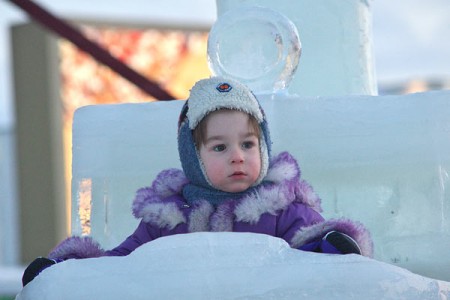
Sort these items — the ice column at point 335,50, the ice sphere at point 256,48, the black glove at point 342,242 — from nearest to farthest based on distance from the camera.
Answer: the black glove at point 342,242 < the ice sphere at point 256,48 < the ice column at point 335,50

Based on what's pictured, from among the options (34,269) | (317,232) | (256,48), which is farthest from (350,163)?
(34,269)

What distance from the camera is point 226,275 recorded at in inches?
45.5

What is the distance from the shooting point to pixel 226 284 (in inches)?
45.3

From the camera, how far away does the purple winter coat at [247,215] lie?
1434mm

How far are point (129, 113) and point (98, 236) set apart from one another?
24cm

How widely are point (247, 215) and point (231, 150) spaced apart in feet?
0.33

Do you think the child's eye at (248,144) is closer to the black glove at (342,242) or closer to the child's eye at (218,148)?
the child's eye at (218,148)

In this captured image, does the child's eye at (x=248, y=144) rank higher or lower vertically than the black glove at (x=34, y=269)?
higher

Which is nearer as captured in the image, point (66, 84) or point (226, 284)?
point (226, 284)

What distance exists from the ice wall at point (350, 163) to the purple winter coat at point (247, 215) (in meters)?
0.19

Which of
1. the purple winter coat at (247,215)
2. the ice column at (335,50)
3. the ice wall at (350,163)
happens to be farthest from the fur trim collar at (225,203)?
the ice column at (335,50)

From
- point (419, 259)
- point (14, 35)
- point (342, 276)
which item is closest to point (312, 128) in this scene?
point (419, 259)

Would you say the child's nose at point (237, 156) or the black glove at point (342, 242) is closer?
the black glove at point (342, 242)

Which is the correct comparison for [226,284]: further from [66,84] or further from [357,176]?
[66,84]
